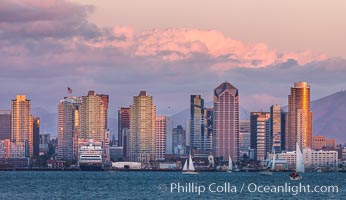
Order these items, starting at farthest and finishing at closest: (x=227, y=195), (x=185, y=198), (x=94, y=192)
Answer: (x=94, y=192)
(x=227, y=195)
(x=185, y=198)

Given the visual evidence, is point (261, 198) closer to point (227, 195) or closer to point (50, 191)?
point (227, 195)

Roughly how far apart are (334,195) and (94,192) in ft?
115

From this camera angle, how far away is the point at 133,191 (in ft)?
579

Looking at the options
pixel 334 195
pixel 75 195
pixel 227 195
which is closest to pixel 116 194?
pixel 75 195

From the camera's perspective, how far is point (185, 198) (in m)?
146

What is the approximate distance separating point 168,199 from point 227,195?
1163cm

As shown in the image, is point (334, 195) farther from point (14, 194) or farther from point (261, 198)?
point (14, 194)

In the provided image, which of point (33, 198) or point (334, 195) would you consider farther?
point (334, 195)

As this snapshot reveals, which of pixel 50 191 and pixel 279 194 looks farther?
pixel 50 191

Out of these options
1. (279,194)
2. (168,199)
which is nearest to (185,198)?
(168,199)

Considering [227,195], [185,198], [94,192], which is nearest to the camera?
[185,198]

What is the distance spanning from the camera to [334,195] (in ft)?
540

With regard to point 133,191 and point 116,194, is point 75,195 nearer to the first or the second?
point 116,194

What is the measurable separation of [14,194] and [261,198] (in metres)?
36.1
